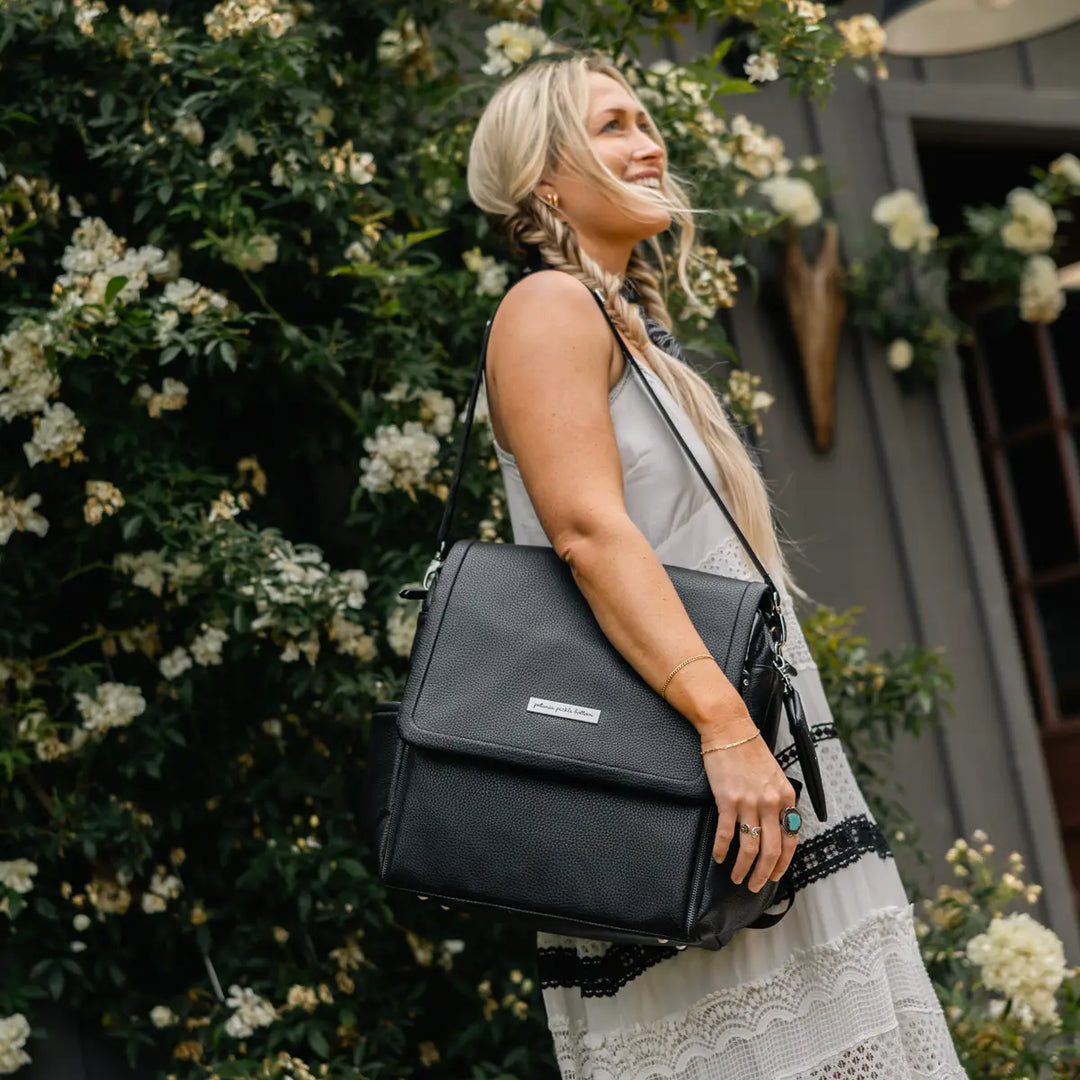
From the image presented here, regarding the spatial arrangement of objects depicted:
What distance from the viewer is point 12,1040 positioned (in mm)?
2213

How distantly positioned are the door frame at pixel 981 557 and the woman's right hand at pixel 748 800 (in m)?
2.42

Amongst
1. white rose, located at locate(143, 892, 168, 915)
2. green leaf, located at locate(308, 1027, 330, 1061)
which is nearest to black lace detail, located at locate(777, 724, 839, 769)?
green leaf, located at locate(308, 1027, 330, 1061)

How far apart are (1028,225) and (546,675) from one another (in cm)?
302

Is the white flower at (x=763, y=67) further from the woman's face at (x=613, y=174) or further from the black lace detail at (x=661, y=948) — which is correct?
the black lace detail at (x=661, y=948)

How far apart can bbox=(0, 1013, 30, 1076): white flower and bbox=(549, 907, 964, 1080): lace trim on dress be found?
1102 mm

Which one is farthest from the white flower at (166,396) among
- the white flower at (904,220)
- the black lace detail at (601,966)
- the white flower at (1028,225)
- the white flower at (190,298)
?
the white flower at (1028,225)

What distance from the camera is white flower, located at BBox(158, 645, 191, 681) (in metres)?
2.35

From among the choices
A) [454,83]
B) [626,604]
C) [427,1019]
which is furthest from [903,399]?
[626,604]

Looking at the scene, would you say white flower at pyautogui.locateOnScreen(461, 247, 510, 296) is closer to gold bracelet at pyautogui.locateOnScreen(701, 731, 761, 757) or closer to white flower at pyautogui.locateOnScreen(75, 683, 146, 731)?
white flower at pyautogui.locateOnScreen(75, 683, 146, 731)

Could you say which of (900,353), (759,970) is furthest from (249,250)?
(900,353)

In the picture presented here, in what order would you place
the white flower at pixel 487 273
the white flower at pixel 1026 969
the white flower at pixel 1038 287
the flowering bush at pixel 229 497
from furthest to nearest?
the white flower at pixel 1038 287
the white flower at pixel 487 273
the white flower at pixel 1026 969
the flowering bush at pixel 229 497

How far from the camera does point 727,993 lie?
5.18ft

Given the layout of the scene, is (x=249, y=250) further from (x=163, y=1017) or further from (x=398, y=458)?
(x=163, y=1017)

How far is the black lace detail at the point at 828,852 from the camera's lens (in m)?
1.60
